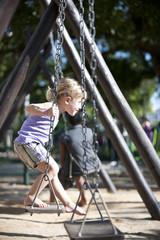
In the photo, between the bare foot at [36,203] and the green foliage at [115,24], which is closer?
the bare foot at [36,203]

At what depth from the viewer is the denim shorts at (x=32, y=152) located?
303 centimetres

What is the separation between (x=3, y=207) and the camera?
4648mm

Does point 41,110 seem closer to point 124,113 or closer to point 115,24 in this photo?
point 124,113

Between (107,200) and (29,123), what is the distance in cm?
252

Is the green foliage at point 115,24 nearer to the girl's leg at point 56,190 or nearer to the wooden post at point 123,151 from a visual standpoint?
the wooden post at point 123,151

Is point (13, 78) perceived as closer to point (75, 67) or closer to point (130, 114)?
point (75, 67)

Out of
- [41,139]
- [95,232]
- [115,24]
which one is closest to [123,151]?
[41,139]

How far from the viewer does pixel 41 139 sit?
3.12 meters

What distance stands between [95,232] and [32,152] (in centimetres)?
106

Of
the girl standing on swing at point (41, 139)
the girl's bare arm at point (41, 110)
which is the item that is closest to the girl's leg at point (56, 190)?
the girl standing on swing at point (41, 139)

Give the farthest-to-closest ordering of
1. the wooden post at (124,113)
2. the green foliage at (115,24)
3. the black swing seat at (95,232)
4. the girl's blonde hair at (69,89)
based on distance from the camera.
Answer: the green foliage at (115,24) < the wooden post at (124,113) < the girl's blonde hair at (69,89) < the black swing seat at (95,232)

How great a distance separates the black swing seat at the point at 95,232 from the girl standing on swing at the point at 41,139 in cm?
55

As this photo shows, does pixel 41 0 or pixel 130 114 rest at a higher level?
pixel 41 0

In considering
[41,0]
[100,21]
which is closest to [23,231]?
[41,0]
